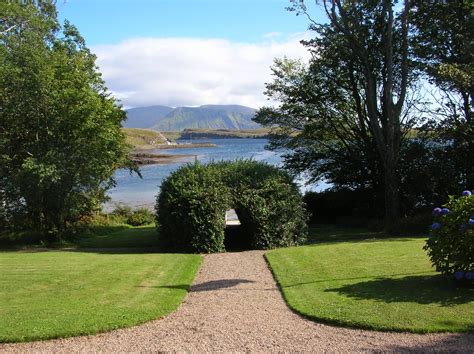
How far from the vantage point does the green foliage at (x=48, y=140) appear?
60.6ft

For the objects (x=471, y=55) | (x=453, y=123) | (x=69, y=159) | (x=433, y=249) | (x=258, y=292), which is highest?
(x=471, y=55)

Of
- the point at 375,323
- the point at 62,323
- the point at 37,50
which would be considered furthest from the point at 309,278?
the point at 37,50

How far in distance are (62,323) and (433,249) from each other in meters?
6.40

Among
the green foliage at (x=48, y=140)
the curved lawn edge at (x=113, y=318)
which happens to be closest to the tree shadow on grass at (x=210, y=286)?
the curved lawn edge at (x=113, y=318)

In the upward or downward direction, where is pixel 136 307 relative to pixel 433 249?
downward

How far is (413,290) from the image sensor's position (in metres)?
8.66

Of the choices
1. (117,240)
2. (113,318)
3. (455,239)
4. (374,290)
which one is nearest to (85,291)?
(113,318)

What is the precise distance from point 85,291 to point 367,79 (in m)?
16.0

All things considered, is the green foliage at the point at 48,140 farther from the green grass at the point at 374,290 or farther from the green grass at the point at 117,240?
the green grass at the point at 374,290

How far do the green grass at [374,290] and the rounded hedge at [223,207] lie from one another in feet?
7.61

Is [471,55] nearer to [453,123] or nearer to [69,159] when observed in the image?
[453,123]

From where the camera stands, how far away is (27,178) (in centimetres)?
1802

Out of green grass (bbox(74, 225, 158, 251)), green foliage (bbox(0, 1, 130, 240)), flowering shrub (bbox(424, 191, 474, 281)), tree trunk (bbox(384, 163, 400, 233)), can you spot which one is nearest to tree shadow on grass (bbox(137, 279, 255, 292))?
flowering shrub (bbox(424, 191, 474, 281))

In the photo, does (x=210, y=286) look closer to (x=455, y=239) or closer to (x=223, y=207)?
(x=455, y=239)
